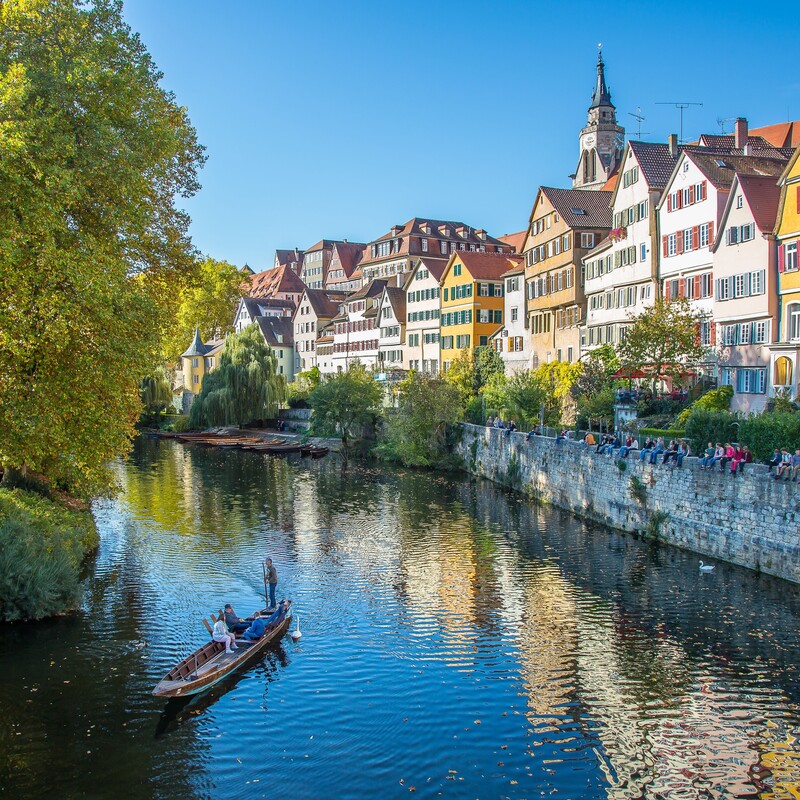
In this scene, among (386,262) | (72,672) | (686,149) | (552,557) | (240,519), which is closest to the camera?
(72,672)

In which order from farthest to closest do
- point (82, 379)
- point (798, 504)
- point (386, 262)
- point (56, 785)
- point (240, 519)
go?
point (386, 262), point (240, 519), point (798, 504), point (82, 379), point (56, 785)

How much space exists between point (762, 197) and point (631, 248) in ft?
34.4

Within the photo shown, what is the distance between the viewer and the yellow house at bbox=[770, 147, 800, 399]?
34.0 m

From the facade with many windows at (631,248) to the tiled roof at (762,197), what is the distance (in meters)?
7.87

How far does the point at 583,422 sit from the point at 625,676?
25.8 m

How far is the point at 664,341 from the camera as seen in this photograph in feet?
128

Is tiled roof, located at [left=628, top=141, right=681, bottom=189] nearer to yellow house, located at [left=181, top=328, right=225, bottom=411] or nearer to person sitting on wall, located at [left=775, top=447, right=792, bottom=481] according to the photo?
person sitting on wall, located at [left=775, top=447, right=792, bottom=481]

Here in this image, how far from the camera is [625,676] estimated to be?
17891 millimetres

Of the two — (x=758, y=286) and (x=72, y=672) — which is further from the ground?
(x=758, y=286)

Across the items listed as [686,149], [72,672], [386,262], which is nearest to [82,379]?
[72,672]

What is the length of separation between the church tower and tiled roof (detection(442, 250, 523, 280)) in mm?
26992

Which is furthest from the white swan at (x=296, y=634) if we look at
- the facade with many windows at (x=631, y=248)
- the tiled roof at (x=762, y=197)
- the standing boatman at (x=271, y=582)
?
the facade with many windows at (x=631, y=248)

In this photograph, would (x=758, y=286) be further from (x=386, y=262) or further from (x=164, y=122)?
(x=386, y=262)

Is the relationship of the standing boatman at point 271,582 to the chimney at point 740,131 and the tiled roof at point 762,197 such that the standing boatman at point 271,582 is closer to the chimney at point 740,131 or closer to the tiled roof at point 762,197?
the tiled roof at point 762,197
